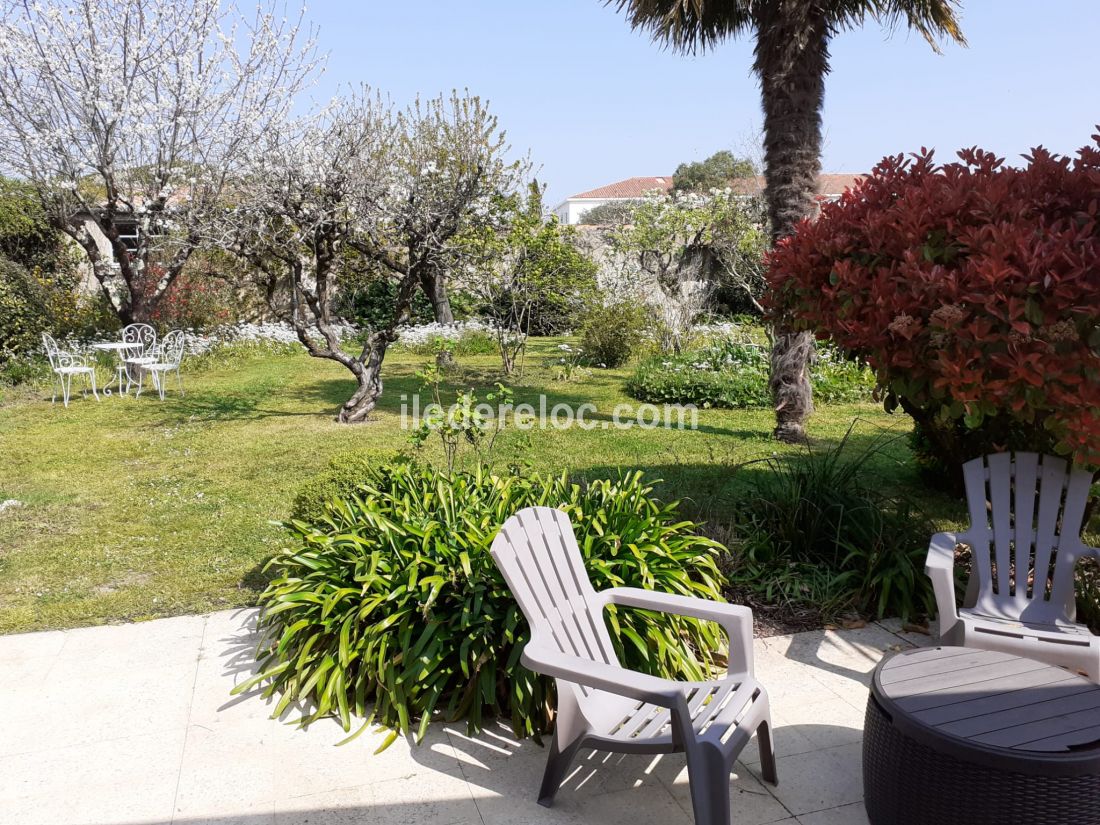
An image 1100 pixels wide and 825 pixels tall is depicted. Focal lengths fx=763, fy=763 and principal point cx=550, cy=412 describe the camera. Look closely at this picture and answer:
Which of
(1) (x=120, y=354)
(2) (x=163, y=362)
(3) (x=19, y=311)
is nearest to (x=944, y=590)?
(2) (x=163, y=362)

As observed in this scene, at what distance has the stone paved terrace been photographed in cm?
242

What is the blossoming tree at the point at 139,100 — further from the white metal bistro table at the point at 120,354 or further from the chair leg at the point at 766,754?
the chair leg at the point at 766,754

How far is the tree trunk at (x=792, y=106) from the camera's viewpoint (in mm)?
7109

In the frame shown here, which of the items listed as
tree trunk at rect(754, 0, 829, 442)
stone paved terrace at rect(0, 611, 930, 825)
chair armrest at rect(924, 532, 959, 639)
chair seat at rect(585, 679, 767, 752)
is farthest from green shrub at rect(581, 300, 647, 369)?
chair seat at rect(585, 679, 767, 752)

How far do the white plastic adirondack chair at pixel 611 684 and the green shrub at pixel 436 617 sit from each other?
0.96 feet

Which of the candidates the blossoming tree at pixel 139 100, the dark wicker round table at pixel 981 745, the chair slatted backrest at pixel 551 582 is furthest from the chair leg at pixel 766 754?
the blossoming tree at pixel 139 100

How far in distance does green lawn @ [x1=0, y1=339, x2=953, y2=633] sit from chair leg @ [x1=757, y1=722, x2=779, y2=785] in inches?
80.5

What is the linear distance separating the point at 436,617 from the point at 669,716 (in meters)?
1.03

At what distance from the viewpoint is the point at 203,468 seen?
7176 millimetres

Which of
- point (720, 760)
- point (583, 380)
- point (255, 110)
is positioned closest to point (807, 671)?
point (720, 760)

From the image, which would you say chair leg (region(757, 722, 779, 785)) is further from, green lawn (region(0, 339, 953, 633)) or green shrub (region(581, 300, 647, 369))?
green shrub (region(581, 300, 647, 369))

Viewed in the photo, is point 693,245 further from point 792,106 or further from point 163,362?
point 163,362

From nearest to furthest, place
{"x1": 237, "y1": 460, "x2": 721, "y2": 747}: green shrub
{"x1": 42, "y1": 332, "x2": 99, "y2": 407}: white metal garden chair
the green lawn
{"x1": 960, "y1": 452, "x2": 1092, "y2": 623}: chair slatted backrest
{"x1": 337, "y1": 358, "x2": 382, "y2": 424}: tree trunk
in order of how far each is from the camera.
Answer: {"x1": 237, "y1": 460, "x2": 721, "y2": 747}: green shrub < {"x1": 960, "y1": 452, "x2": 1092, "y2": 623}: chair slatted backrest < the green lawn < {"x1": 337, "y1": 358, "x2": 382, "y2": 424}: tree trunk < {"x1": 42, "y1": 332, "x2": 99, "y2": 407}: white metal garden chair

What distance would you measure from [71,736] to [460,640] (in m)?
1.49
